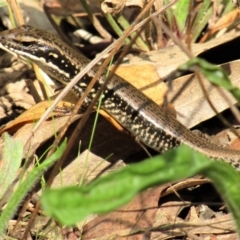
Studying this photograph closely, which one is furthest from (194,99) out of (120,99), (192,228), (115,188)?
(115,188)

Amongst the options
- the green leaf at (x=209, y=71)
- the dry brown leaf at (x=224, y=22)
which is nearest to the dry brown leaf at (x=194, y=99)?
the dry brown leaf at (x=224, y=22)

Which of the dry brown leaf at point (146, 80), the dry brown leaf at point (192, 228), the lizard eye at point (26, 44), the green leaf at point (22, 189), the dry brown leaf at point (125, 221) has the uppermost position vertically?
the lizard eye at point (26, 44)

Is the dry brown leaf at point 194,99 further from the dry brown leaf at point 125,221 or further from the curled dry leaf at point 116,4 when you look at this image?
the dry brown leaf at point 125,221

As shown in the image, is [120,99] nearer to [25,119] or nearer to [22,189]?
[25,119]

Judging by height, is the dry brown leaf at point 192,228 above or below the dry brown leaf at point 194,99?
below

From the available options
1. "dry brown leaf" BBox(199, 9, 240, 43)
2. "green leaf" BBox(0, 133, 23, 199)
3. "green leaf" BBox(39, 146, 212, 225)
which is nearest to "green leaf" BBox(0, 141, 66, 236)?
"green leaf" BBox(0, 133, 23, 199)

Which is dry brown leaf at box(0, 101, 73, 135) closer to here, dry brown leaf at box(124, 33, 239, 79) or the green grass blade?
dry brown leaf at box(124, 33, 239, 79)

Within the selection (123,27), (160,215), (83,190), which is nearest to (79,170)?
(160,215)
